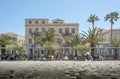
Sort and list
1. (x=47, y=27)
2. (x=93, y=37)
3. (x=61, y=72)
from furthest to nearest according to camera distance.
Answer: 1. (x=47, y=27)
2. (x=93, y=37)
3. (x=61, y=72)

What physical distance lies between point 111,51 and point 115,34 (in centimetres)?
1170

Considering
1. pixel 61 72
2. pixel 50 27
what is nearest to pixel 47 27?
pixel 50 27

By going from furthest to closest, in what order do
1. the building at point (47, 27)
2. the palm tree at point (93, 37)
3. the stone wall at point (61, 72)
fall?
1. the building at point (47, 27)
2. the palm tree at point (93, 37)
3. the stone wall at point (61, 72)

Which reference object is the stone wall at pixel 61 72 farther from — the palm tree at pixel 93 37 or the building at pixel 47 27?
the building at pixel 47 27

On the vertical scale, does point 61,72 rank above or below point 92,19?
below

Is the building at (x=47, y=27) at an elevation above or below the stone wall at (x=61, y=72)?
above

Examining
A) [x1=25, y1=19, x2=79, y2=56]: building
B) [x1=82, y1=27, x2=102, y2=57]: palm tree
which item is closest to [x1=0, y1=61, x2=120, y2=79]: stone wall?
[x1=82, y1=27, x2=102, y2=57]: palm tree

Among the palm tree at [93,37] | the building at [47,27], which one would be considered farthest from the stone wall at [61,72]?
the building at [47,27]

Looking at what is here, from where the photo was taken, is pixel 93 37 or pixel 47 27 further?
pixel 47 27

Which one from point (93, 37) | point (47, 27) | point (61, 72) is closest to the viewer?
point (61, 72)

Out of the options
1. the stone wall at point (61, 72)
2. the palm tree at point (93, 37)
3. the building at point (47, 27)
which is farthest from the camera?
the building at point (47, 27)

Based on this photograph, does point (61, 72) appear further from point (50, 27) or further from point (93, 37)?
point (50, 27)

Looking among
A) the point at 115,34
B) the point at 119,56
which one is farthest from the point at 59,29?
the point at 119,56

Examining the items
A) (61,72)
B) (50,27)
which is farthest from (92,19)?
(61,72)
